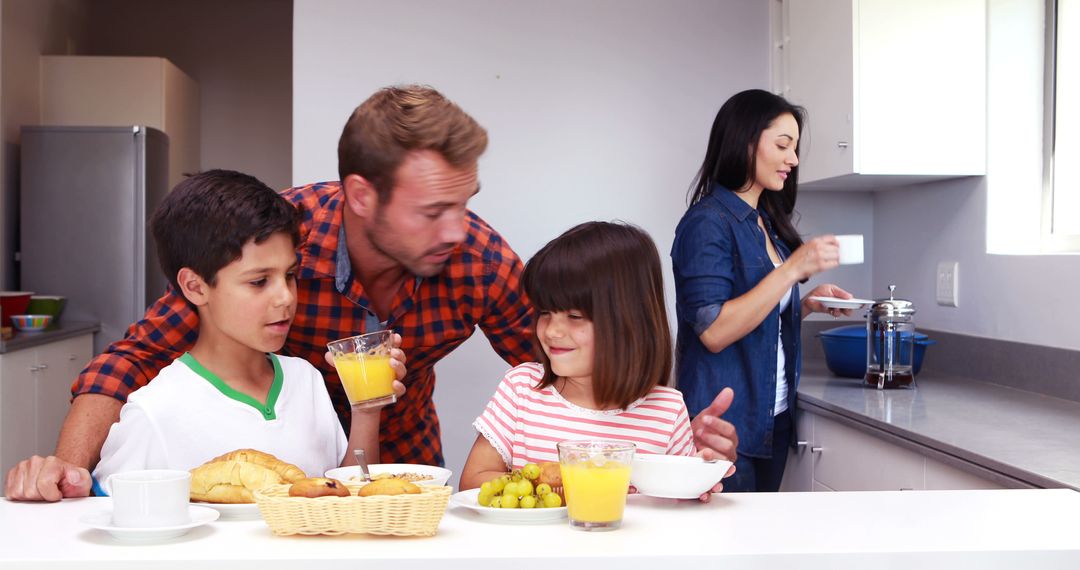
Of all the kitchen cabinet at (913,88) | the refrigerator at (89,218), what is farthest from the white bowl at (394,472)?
the refrigerator at (89,218)

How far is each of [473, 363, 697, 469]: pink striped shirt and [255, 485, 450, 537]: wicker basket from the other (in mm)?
600

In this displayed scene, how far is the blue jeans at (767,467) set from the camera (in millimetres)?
2420

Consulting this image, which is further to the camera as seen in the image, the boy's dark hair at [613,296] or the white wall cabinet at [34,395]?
the white wall cabinet at [34,395]

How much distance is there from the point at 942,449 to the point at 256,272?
1286 mm

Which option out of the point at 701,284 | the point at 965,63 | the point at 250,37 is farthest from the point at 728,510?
the point at 250,37

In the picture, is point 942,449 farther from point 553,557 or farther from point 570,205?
point 570,205

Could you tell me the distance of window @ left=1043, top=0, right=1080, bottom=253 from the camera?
268 centimetres

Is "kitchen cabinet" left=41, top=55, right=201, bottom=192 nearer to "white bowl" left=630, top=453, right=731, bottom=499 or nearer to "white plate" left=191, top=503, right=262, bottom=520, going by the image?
"white plate" left=191, top=503, right=262, bottom=520

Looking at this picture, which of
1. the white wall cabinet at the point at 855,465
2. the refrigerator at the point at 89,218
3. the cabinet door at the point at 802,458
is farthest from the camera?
the refrigerator at the point at 89,218

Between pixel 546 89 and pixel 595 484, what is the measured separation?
8.35 feet

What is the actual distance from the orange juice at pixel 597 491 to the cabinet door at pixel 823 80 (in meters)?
2.00

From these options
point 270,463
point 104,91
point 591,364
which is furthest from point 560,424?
point 104,91

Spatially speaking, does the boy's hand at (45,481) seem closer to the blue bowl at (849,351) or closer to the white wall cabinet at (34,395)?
the blue bowl at (849,351)

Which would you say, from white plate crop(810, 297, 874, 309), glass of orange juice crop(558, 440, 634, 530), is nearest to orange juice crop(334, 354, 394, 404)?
glass of orange juice crop(558, 440, 634, 530)
